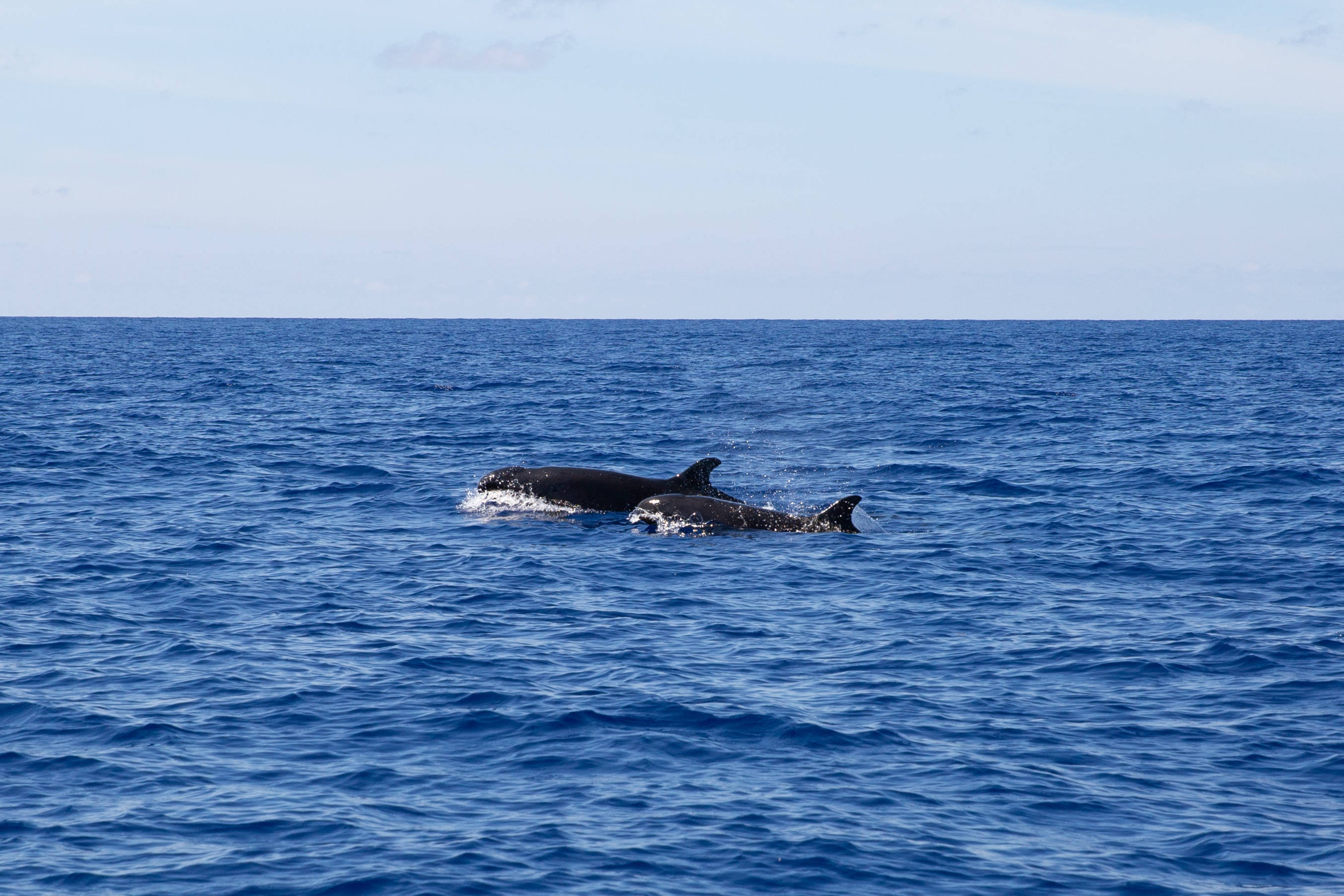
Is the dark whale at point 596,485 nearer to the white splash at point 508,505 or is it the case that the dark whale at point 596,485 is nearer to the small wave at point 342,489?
the white splash at point 508,505

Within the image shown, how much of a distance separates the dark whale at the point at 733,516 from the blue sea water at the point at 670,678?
393mm

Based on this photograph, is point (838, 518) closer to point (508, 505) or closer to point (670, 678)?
point (508, 505)

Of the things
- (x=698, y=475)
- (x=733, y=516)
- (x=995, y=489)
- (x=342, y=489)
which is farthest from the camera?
(x=995, y=489)

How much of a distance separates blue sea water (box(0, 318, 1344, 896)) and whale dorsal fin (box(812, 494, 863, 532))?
0.37 m

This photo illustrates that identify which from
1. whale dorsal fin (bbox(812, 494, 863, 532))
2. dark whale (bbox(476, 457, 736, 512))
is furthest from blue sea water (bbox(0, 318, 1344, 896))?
dark whale (bbox(476, 457, 736, 512))

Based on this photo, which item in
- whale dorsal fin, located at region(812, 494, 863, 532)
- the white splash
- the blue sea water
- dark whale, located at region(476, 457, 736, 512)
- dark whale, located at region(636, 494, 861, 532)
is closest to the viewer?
the blue sea water

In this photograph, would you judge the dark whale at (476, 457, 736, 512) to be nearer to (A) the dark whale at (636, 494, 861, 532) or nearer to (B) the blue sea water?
(A) the dark whale at (636, 494, 861, 532)

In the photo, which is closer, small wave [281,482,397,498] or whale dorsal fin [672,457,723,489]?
whale dorsal fin [672,457,723,489]

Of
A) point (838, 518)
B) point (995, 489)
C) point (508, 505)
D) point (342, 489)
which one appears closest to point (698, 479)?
point (838, 518)

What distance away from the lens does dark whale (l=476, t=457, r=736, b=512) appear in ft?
84.2

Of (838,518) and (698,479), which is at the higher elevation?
(698,479)

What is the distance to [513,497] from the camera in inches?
1063

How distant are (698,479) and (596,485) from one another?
2344mm

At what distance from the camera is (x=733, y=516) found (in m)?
24.9
